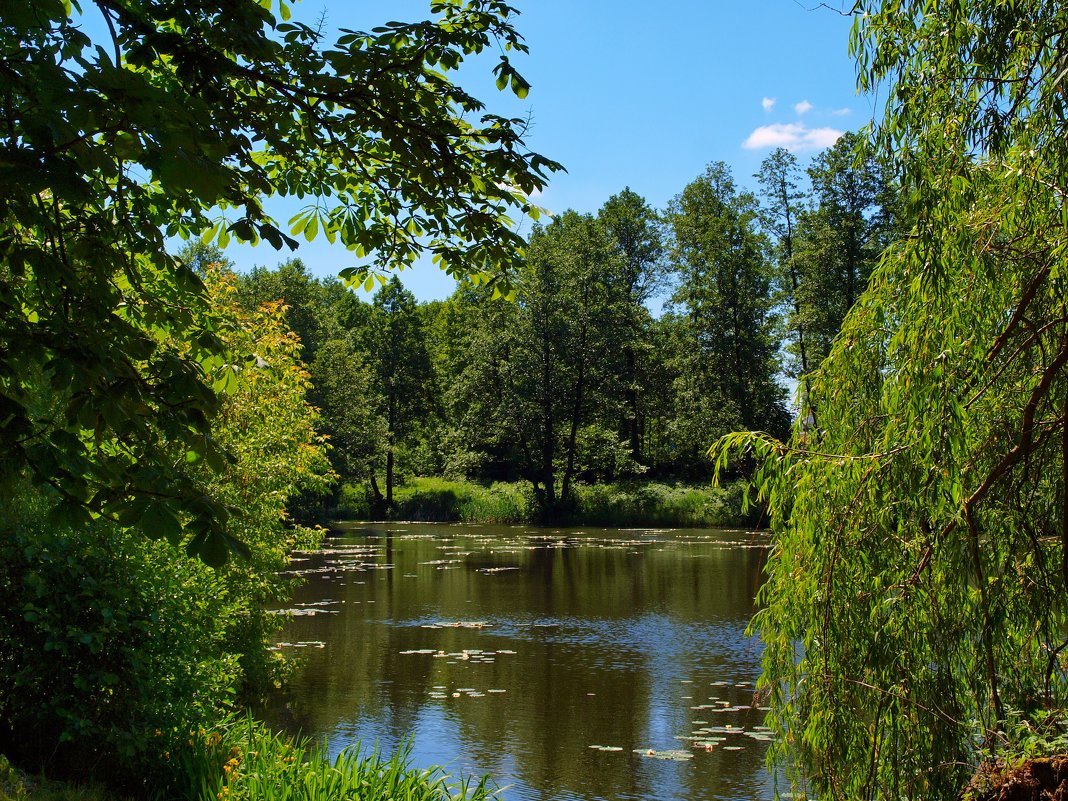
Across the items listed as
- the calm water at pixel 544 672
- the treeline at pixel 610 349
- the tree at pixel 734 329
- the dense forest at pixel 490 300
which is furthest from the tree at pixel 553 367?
the dense forest at pixel 490 300

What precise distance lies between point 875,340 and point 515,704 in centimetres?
686

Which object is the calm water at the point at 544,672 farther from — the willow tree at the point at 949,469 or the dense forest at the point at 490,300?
the willow tree at the point at 949,469

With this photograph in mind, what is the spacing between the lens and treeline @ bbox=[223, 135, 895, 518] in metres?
36.3

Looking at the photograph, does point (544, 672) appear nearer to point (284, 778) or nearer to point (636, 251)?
point (284, 778)

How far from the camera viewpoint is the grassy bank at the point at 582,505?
1352 inches

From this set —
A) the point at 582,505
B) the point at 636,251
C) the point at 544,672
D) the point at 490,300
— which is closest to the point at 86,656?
the point at 490,300

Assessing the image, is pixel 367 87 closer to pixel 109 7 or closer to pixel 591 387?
pixel 109 7

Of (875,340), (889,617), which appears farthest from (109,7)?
(889,617)

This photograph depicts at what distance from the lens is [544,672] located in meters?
11.8

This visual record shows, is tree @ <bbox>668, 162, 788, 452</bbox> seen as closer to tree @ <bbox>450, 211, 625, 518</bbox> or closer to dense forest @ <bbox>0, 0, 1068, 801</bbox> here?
tree @ <bbox>450, 211, 625, 518</bbox>

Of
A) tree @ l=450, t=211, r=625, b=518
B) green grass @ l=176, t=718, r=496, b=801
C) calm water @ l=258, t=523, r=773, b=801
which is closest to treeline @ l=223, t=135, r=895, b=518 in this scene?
tree @ l=450, t=211, r=625, b=518

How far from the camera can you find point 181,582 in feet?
21.3

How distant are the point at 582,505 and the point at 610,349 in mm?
7018

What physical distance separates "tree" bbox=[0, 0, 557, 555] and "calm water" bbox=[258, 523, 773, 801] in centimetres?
510
